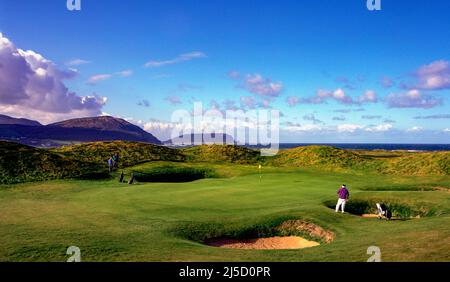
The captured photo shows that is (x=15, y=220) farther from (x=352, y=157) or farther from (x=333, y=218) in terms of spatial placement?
(x=352, y=157)

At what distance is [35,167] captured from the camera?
57812 mm

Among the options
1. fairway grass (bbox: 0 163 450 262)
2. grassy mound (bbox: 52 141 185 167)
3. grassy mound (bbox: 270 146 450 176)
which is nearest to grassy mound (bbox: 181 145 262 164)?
grassy mound (bbox: 52 141 185 167)

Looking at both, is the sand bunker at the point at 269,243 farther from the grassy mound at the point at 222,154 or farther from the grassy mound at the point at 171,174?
the grassy mound at the point at 222,154

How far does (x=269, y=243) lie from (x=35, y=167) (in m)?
44.5

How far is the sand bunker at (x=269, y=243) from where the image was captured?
24.9m

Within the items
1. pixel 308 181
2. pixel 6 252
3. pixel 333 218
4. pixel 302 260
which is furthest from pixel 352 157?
pixel 6 252

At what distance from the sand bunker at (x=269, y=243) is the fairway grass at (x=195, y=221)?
0.83 meters

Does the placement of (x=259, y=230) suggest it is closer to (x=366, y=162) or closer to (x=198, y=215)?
(x=198, y=215)

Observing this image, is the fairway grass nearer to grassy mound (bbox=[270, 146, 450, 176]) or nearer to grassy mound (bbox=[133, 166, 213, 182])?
grassy mound (bbox=[133, 166, 213, 182])

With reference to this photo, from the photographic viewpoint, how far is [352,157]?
82.5m

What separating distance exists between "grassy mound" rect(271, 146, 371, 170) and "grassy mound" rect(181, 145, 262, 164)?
21.0 feet

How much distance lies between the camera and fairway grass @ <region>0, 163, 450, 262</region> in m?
19.2

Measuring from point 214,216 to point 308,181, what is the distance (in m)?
23.8

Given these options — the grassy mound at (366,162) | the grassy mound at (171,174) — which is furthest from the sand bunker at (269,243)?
the grassy mound at (366,162)
